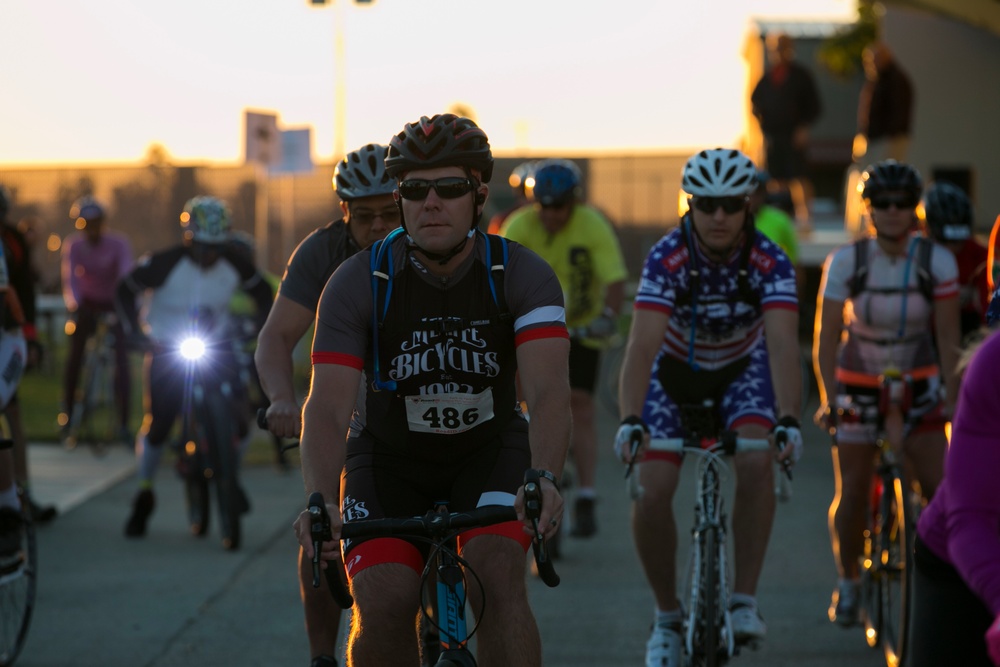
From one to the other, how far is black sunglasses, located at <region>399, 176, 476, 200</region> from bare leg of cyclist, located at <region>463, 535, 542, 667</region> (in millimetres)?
988

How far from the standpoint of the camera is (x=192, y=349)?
36.0 feet

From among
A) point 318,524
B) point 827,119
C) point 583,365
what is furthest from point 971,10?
point 827,119

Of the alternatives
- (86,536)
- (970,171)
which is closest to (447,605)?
(86,536)

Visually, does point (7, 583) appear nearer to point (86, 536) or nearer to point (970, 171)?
point (86, 536)

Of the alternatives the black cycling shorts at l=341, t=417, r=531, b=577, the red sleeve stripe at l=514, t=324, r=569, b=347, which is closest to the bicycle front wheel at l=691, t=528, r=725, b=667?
the black cycling shorts at l=341, t=417, r=531, b=577

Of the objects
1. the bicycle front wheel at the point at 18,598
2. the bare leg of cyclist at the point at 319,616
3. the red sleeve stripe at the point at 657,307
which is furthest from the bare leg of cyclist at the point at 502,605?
the bicycle front wheel at the point at 18,598

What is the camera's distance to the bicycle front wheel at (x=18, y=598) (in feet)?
23.8

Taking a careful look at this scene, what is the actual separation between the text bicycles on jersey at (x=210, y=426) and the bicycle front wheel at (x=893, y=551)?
15.1ft

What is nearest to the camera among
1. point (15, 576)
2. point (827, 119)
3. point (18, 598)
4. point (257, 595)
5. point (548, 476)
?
point (548, 476)

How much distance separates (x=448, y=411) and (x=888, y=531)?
312 cm

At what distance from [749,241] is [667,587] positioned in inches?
57.0

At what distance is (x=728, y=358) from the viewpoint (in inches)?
267

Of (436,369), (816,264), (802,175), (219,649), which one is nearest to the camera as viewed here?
(436,369)

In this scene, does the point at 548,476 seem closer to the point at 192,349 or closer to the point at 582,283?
the point at 582,283
